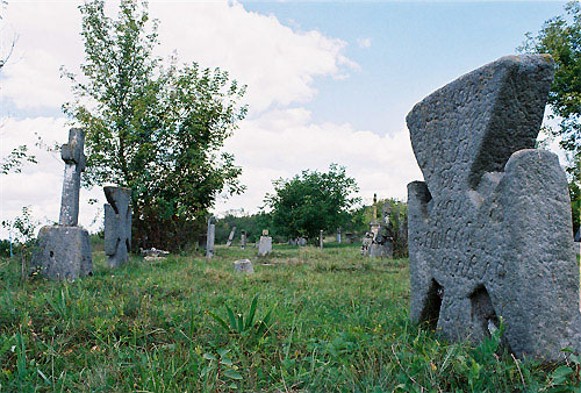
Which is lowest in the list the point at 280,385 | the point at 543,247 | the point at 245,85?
the point at 280,385


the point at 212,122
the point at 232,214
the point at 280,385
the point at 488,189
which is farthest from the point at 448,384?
the point at 232,214

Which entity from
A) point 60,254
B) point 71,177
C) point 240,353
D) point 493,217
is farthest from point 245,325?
point 71,177

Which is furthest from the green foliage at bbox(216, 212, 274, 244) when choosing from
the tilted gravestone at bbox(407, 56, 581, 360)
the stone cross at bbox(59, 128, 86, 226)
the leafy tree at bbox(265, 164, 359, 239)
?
the tilted gravestone at bbox(407, 56, 581, 360)

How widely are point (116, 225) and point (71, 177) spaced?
10.6ft

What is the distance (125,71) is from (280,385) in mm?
19500

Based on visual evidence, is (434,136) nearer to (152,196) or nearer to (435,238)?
(435,238)

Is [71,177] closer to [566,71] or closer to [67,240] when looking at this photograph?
[67,240]

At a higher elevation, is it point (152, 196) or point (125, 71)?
point (125, 71)

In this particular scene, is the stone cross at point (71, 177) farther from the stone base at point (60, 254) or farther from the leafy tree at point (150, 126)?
the leafy tree at point (150, 126)

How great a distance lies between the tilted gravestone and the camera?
3.15 meters

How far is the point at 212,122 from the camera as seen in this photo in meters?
20.9

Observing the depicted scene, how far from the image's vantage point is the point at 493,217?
3.44 metres

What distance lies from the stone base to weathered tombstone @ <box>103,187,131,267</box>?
3217 millimetres

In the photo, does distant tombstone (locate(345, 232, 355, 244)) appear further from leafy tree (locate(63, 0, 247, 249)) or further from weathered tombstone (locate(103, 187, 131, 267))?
weathered tombstone (locate(103, 187, 131, 267))
